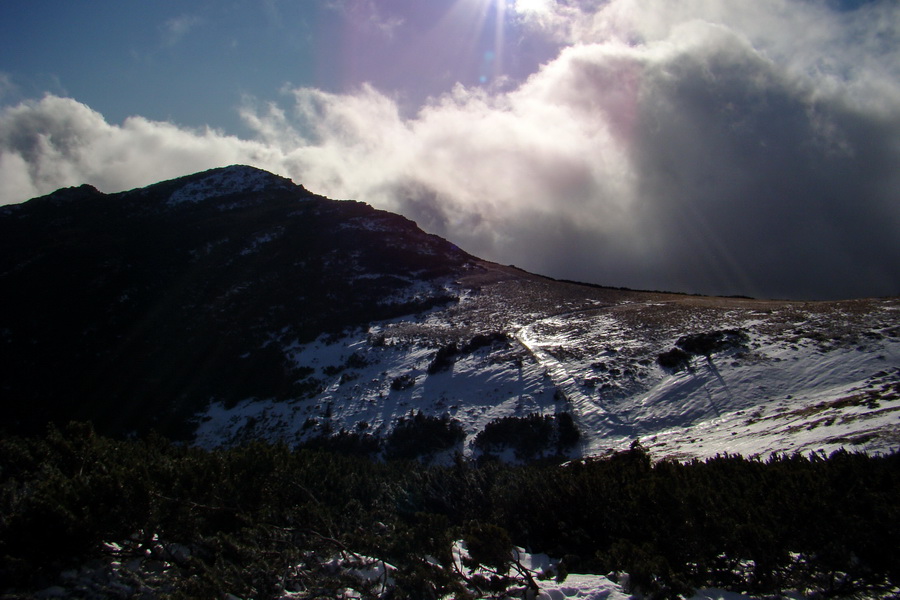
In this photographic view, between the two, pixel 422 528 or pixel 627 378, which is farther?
pixel 627 378

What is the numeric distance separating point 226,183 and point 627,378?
67260 millimetres

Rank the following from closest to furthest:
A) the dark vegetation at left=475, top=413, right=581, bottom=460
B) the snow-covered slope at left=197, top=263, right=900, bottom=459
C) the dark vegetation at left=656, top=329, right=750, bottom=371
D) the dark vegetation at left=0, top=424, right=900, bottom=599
Result: the dark vegetation at left=0, top=424, right=900, bottom=599
the snow-covered slope at left=197, top=263, right=900, bottom=459
the dark vegetation at left=475, top=413, right=581, bottom=460
the dark vegetation at left=656, top=329, right=750, bottom=371

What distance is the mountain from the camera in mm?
21047

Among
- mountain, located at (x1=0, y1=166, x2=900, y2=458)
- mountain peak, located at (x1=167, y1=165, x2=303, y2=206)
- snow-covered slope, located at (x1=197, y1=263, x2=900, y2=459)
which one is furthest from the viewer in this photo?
mountain peak, located at (x1=167, y1=165, x2=303, y2=206)

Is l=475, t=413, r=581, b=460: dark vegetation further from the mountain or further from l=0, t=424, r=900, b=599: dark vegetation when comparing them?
l=0, t=424, r=900, b=599: dark vegetation

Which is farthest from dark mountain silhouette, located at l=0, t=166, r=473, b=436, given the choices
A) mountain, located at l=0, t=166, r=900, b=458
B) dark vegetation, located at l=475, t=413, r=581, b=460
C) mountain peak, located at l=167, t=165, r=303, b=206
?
dark vegetation, located at l=475, t=413, r=581, b=460

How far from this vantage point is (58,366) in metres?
36.0

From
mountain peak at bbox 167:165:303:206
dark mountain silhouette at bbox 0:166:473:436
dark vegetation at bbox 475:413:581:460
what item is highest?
mountain peak at bbox 167:165:303:206

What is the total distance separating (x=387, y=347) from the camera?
111 ft

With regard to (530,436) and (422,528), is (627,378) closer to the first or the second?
(530,436)

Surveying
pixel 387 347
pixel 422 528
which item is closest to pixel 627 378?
pixel 387 347

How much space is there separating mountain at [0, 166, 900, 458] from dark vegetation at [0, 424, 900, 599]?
6.74 metres

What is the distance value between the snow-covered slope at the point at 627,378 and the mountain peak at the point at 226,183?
141 feet

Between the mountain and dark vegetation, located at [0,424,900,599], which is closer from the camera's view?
dark vegetation, located at [0,424,900,599]
